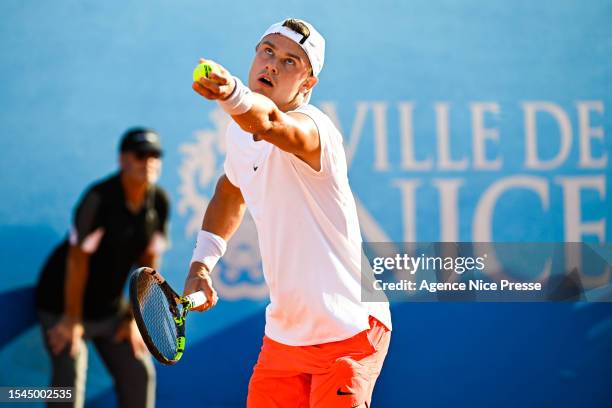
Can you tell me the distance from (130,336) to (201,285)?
1.91m

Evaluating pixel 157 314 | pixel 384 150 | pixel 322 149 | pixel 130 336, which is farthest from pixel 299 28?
pixel 130 336

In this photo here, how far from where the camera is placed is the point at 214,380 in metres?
5.20

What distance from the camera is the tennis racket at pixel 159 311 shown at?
3107 millimetres

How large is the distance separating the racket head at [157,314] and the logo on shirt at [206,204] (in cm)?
183

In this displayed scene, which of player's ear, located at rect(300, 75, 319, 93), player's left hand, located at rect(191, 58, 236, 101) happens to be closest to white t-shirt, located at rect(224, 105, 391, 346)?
player's ear, located at rect(300, 75, 319, 93)

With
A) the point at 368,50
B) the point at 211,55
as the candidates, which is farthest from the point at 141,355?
the point at 368,50

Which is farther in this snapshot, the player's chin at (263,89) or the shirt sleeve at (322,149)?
the player's chin at (263,89)

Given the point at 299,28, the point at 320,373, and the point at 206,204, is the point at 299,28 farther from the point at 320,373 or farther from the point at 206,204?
the point at 206,204

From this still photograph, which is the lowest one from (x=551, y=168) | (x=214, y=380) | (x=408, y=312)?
(x=214, y=380)

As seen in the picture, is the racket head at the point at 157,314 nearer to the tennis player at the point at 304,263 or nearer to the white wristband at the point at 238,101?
the tennis player at the point at 304,263

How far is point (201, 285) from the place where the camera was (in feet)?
11.0

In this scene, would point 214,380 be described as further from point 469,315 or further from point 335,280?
point 335,280

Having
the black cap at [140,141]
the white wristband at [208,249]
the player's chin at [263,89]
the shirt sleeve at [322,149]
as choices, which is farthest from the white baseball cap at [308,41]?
the black cap at [140,141]

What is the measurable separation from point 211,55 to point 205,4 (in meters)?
0.27
